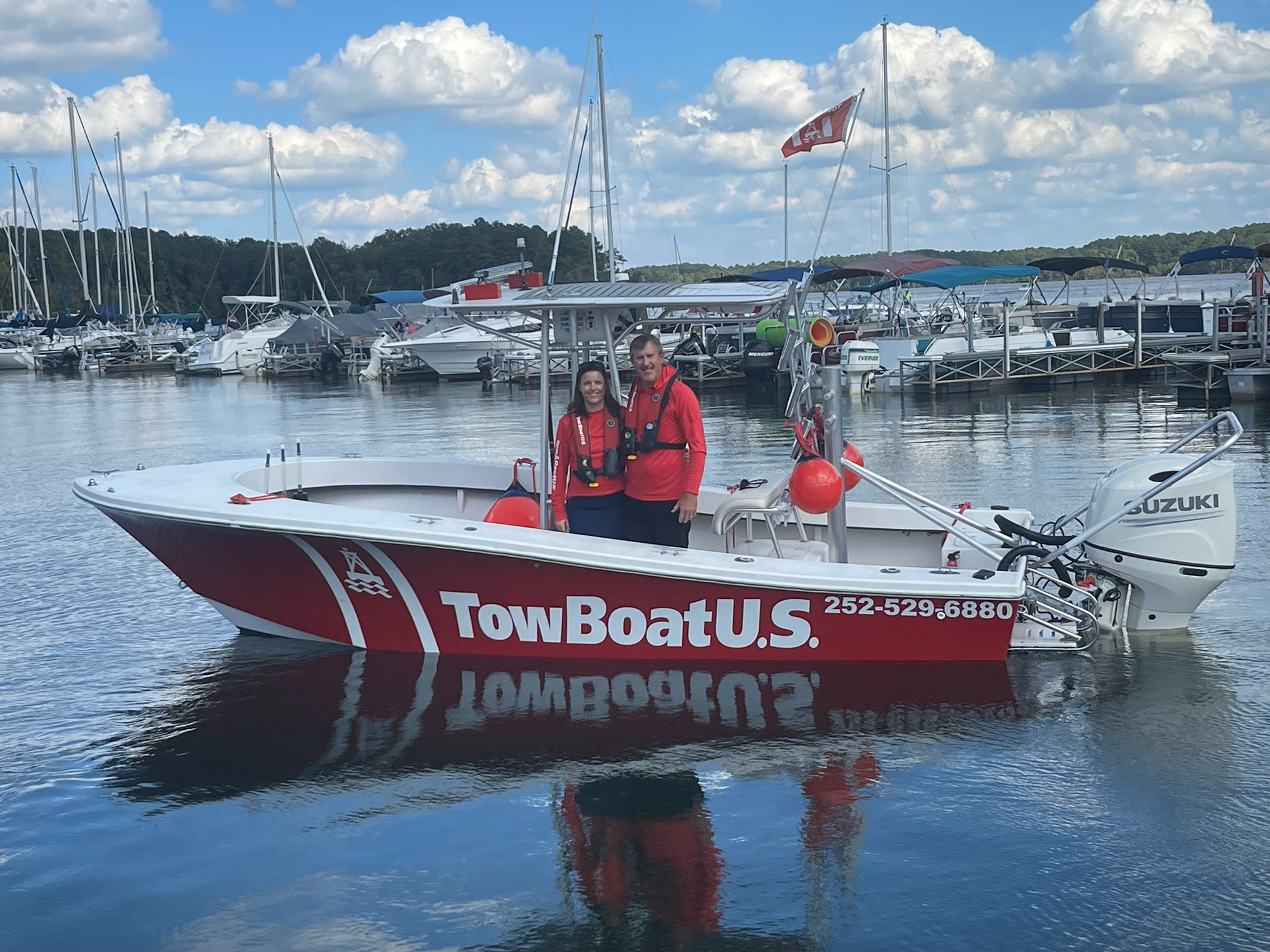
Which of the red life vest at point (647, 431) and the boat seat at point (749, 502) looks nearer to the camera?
the red life vest at point (647, 431)

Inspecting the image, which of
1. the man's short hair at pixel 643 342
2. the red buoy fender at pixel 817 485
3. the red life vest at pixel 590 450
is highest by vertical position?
the man's short hair at pixel 643 342

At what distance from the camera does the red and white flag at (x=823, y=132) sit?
28.1 feet

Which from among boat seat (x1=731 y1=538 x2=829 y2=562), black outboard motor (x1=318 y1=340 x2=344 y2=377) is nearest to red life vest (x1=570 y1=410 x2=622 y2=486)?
boat seat (x1=731 y1=538 x2=829 y2=562)

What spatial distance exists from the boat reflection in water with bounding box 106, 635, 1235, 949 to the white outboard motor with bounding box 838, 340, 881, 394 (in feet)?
67.4

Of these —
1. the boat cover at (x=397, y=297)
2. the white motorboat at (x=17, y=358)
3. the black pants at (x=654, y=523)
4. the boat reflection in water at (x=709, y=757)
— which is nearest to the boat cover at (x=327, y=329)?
the boat cover at (x=397, y=297)

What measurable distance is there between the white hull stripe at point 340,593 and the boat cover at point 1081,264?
28975 mm

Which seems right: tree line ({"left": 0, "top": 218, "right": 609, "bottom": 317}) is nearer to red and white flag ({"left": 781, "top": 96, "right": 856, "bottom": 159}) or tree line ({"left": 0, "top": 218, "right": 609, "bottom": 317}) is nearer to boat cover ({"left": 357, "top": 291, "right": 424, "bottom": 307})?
boat cover ({"left": 357, "top": 291, "right": 424, "bottom": 307})

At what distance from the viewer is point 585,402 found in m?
6.57

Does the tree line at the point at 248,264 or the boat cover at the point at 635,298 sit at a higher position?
the tree line at the point at 248,264

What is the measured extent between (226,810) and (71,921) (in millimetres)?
928

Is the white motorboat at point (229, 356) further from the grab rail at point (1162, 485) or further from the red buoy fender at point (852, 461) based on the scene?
the grab rail at point (1162, 485)

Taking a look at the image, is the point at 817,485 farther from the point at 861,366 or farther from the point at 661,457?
the point at 861,366

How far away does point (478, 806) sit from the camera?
16.9 ft

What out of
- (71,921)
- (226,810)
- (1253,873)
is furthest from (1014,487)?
(71,921)
